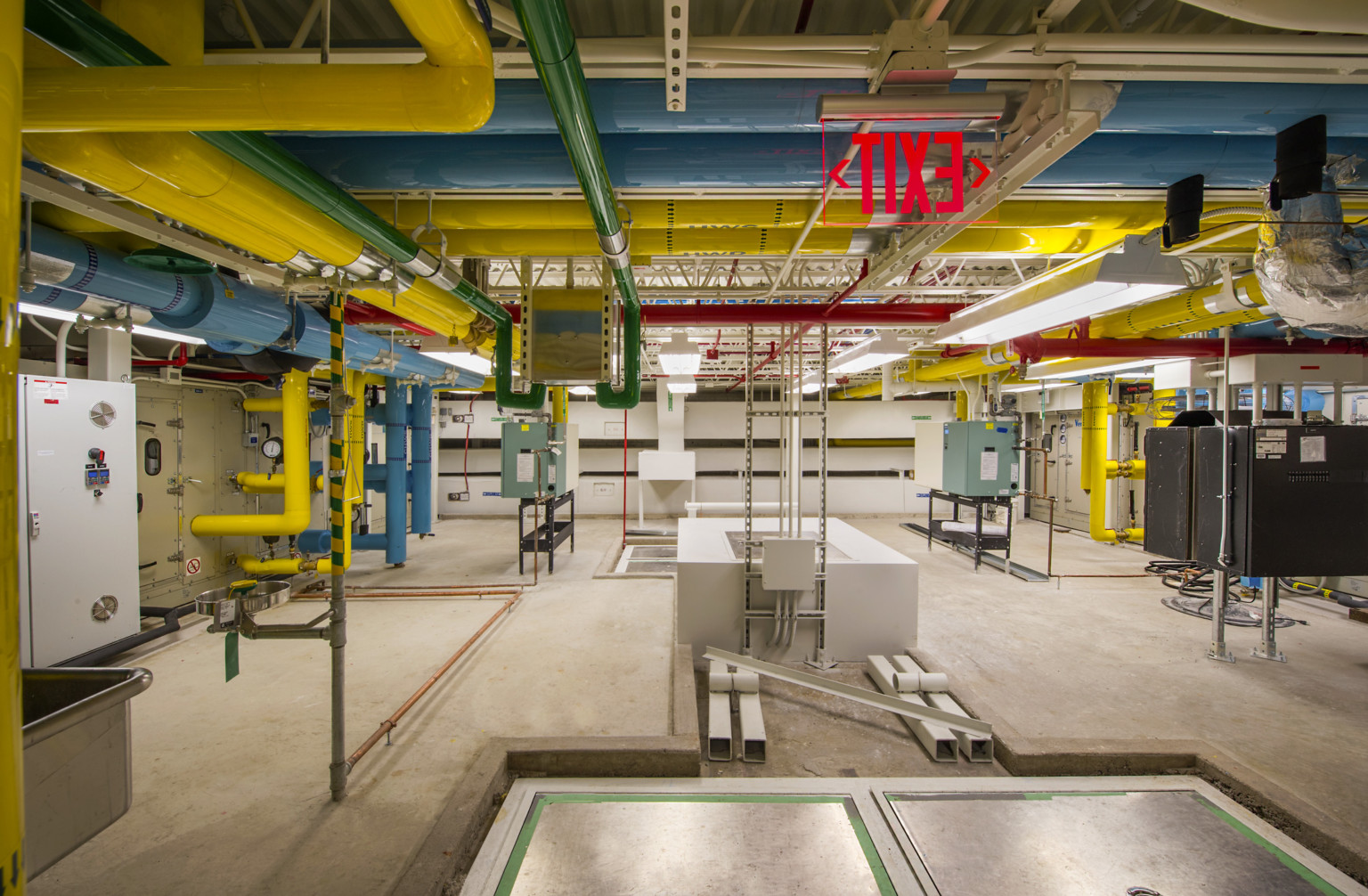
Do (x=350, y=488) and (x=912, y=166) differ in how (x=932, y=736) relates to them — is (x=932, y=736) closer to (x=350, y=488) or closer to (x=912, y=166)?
(x=912, y=166)

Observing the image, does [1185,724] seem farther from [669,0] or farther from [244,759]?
[244,759]

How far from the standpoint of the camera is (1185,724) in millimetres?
3172

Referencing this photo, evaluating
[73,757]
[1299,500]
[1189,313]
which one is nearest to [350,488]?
[73,757]

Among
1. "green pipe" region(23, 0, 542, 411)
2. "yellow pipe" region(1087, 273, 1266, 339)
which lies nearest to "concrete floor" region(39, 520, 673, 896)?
"green pipe" region(23, 0, 542, 411)

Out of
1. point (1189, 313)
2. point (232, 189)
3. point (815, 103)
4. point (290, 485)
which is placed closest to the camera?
point (232, 189)

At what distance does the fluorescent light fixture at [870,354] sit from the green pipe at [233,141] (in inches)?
131

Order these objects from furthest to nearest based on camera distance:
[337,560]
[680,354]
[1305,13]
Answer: [680,354], [337,560], [1305,13]

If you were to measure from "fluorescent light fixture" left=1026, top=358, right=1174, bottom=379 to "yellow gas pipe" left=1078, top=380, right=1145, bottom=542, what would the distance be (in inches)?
45.1

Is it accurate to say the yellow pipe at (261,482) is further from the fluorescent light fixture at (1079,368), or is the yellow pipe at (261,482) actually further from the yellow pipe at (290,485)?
the fluorescent light fixture at (1079,368)

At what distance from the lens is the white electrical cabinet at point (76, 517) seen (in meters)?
3.42

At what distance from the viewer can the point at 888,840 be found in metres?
2.23

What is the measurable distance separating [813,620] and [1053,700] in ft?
5.31

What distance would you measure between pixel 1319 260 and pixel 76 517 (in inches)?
285

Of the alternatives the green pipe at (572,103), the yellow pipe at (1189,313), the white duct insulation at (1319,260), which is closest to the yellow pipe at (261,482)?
the green pipe at (572,103)
